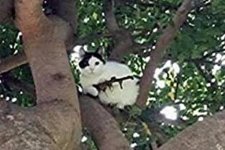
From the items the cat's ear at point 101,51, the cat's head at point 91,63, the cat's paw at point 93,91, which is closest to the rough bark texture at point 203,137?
the cat's paw at point 93,91

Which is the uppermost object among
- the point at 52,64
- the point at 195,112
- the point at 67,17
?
the point at 67,17

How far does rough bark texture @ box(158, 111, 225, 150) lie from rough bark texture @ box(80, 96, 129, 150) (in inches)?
14.3

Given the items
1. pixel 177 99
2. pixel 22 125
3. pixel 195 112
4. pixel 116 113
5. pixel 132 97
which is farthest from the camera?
pixel 177 99

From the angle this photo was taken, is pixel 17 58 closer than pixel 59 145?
No

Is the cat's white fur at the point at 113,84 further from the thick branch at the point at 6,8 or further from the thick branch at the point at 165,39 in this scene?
the thick branch at the point at 6,8

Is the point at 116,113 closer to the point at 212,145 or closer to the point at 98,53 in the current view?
the point at 98,53

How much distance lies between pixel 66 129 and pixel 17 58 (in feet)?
3.51

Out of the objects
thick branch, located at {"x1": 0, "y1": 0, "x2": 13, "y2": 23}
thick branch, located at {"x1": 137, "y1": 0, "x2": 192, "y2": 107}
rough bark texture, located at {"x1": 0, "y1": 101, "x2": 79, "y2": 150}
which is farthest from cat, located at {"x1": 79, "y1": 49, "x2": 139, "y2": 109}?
rough bark texture, located at {"x1": 0, "y1": 101, "x2": 79, "y2": 150}

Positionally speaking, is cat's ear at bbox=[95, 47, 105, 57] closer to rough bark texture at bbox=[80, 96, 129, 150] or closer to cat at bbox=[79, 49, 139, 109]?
cat at bbox=[79, 49, 139, 109]

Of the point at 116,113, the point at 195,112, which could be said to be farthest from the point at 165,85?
the point at 116,113

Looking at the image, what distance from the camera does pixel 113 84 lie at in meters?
3.47

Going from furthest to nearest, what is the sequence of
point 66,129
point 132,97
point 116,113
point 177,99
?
point 177,99 → point 132,97 → point 116,113 → point 66,129

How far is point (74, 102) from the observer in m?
2.20

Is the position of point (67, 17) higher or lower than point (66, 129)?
higher
